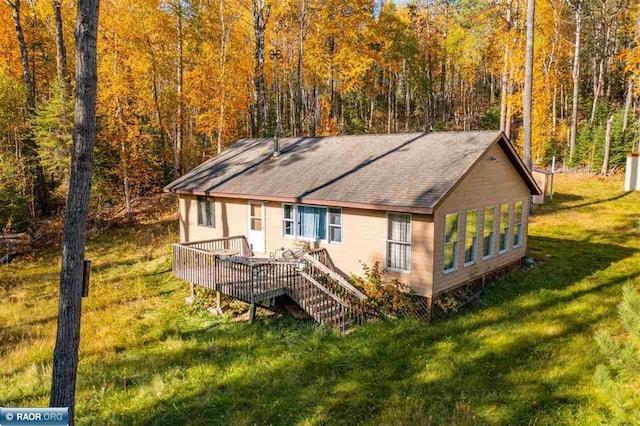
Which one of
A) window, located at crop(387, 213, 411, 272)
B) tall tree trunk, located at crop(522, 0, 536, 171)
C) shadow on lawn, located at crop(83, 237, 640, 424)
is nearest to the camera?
shadow on lawn, located at crop(83, 237, 640, 424)

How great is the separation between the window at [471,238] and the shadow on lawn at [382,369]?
142 cm

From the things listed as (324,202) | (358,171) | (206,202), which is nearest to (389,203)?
(324,202)

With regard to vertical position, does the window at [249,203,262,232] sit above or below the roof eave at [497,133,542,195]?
below

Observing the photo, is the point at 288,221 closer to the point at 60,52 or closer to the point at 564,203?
the point at 60,52

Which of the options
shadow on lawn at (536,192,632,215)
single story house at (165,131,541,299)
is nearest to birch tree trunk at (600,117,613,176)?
shadow on lawn at (536,192,632,215)

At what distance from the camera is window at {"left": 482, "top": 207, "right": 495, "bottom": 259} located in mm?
15211

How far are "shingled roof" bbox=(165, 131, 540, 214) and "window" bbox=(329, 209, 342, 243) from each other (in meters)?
0.70

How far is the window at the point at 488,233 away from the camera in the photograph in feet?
49.9

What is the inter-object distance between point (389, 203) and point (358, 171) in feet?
9.91

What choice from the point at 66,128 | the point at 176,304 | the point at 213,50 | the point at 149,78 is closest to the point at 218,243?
the point at 176,304

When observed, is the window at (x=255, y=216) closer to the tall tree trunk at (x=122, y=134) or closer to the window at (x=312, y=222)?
the window at (x=312, y=222)

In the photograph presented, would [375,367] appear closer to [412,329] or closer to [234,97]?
[412,329]

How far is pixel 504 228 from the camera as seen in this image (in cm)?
1641

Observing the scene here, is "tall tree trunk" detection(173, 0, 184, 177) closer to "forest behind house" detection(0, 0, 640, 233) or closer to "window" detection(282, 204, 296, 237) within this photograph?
"forest behind house" detection(0, 0, 640, 233)
